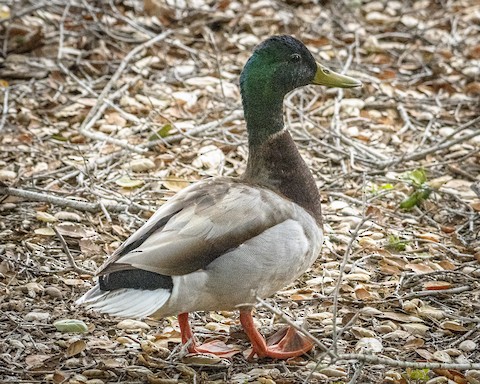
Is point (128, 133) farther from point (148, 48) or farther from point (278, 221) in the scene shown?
point (278, 221)

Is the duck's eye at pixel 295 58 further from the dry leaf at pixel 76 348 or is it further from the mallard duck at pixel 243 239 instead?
the dry leaf at pixel 76 348

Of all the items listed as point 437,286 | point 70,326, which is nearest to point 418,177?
point 437,286

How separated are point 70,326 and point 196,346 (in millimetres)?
533

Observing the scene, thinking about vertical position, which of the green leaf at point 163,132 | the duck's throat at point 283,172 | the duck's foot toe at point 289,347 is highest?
the duck's throat at point 283,172

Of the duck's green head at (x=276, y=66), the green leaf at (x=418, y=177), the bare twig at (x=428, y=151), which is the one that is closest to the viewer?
the duck's green head at (x=276, y=66)

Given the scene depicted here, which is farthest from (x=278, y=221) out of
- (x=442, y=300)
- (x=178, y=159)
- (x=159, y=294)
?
(x=178, y=159)

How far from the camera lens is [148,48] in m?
6.57

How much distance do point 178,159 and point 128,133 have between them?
1.55ft

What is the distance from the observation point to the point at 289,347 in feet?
11.7

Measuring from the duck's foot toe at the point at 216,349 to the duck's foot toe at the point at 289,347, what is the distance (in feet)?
0.29

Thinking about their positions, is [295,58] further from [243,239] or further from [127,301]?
[127,301]

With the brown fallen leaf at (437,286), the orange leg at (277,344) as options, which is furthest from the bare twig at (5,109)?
the brown fallen leaf at (437,286)

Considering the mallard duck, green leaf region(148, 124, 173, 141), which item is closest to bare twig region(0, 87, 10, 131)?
green leaf region(148, 124, 173, 141)

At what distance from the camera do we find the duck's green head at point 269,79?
3.83 metres
